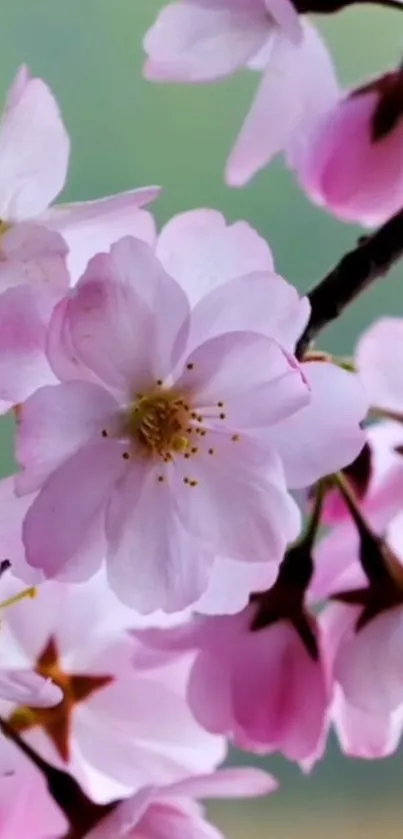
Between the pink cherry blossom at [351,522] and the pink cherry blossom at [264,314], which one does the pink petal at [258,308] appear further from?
the pink cherry blossom at [351,522]

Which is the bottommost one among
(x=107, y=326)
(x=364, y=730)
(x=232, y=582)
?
(x=364, y=730)

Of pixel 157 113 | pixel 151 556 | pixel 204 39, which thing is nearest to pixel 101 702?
Answer: pixel 151 556

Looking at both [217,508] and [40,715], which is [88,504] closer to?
[217,508]

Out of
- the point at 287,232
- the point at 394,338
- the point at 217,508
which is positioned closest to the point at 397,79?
the point at 394,338

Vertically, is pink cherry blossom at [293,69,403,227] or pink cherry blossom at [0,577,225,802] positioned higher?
pink cherry blossom at [293,69,403,227]

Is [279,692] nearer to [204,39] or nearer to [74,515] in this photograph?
[74,515]

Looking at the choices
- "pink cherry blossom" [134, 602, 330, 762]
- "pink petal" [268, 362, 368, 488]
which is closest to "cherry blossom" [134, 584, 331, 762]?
"pink cherry blossom" [134, 602, 330, 762]

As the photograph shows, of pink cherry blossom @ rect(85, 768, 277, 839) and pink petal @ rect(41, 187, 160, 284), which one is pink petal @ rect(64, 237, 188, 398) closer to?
pink petal @ rect(41, 187, 160, 284)
